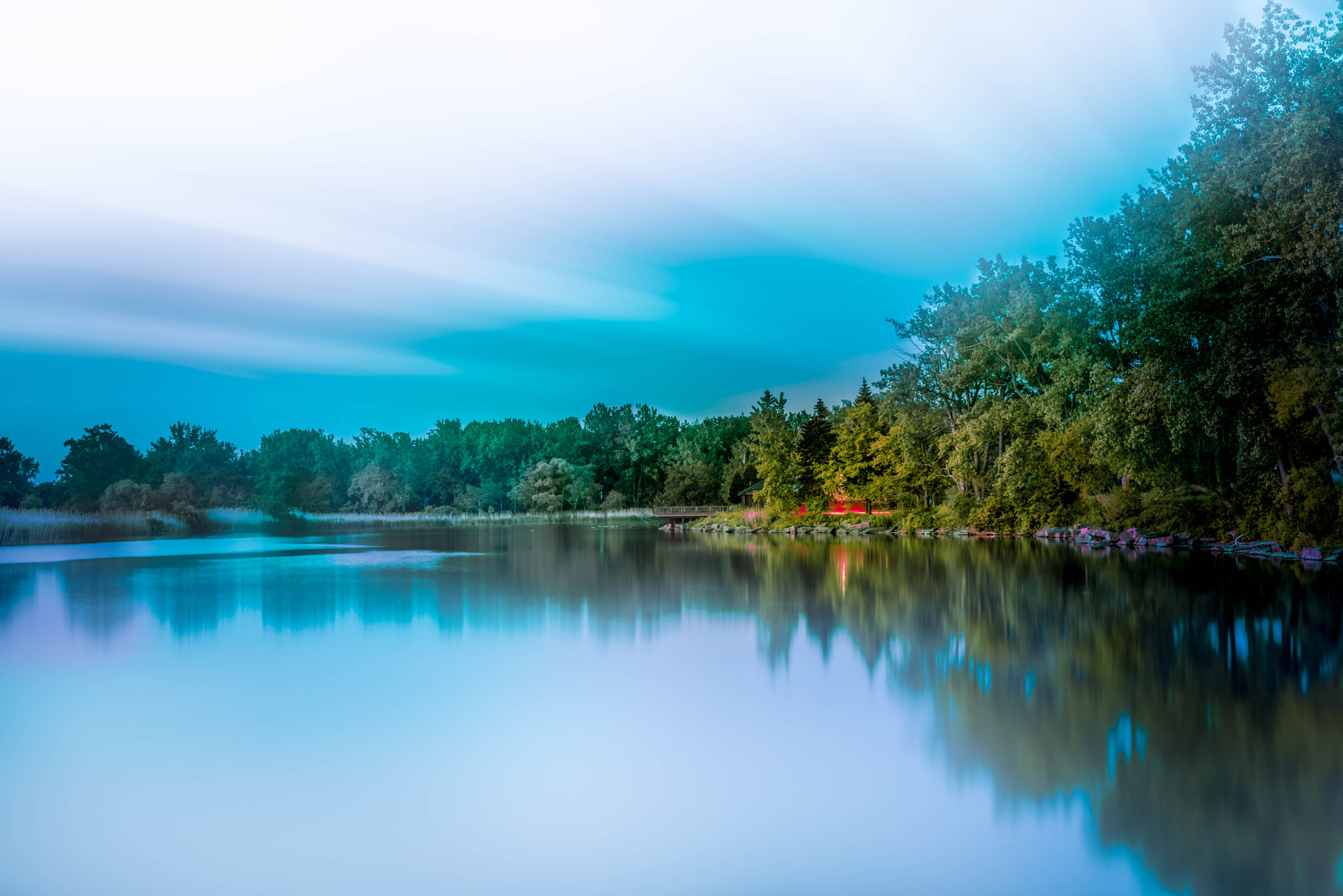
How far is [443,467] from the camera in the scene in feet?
289

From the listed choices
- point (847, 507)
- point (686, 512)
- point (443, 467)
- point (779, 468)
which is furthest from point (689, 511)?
point (443, 467)

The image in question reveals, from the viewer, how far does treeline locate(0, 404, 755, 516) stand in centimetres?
6700

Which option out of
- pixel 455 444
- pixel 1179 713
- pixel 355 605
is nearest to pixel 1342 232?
pixel 1179 713

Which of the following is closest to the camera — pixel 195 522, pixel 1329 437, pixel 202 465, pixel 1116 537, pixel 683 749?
pixel 683 749

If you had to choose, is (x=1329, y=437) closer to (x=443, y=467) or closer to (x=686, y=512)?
(x=686, y=512)

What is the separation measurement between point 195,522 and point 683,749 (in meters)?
44.7

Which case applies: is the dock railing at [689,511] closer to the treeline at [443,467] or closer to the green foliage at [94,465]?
the treeline at [443,467]

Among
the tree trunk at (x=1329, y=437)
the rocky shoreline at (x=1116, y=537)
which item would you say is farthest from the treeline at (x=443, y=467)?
the tree trunk at (x=1329, y=437)

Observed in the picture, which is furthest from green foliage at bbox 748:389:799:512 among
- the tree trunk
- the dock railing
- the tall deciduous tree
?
the tall deciduous tree

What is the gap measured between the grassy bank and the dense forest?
846cm

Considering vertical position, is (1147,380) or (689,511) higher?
(1147,380)

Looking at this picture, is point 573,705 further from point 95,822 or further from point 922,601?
point 922,601

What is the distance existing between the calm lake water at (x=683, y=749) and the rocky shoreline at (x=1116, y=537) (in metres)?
7.90

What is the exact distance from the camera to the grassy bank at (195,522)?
104ft
